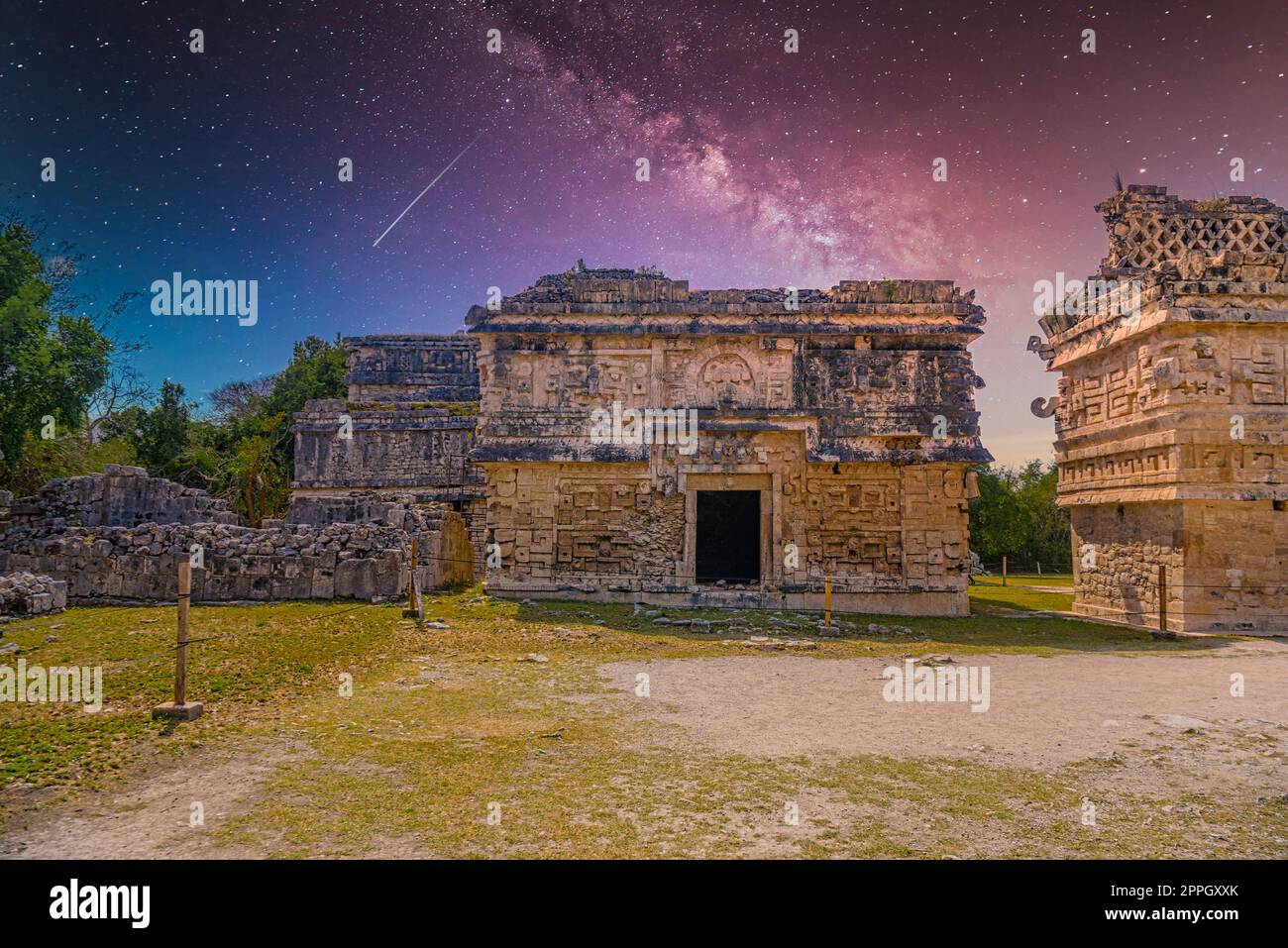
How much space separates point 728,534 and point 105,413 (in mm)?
25388

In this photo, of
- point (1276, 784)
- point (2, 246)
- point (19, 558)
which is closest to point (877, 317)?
point (1276, 784)

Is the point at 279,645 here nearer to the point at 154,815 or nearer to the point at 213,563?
the point at 154,815

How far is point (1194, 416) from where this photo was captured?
13.1 m

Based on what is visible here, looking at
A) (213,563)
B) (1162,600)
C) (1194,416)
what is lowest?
(1162,600)

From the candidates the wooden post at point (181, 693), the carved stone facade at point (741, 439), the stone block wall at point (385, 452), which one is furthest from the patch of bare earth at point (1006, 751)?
the stone block wall at point (385, 452)

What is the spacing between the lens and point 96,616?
1199 cm

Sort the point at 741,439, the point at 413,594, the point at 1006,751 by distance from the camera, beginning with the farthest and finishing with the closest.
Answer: the point at 741,439
the point at 413,594
the point at 1006,751

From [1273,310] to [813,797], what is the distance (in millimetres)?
14931

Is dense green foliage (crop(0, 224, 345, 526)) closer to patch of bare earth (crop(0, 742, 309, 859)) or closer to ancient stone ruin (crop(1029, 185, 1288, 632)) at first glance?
patch of bare earth (crop(0, 742, 309, 859))

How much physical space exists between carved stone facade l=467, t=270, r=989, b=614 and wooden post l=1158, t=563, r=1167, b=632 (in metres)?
3.45

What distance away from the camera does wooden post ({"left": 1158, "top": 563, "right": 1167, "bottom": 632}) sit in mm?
12734

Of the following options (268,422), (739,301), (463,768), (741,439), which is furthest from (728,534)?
(268,422)

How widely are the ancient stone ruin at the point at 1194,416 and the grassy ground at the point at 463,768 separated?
10804 mm

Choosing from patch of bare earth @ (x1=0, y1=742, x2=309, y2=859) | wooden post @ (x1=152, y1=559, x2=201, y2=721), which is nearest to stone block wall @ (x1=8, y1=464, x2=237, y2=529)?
wooden post @ (x1=152, y1=559, x2=201, y2=721)
